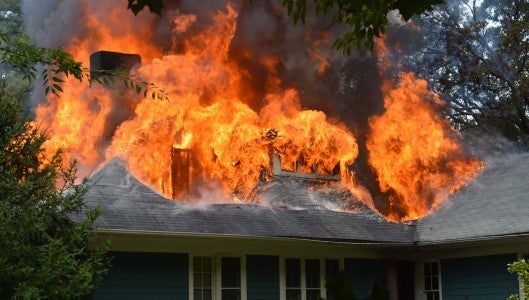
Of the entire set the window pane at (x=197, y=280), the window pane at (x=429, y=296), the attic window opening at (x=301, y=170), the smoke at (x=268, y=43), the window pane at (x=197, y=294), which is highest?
the smoke at (x=268, y=43)

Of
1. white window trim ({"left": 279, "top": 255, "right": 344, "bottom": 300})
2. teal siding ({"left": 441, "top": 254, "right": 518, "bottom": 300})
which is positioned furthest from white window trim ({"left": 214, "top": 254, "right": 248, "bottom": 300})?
teal siding ({"left": 441, "top": 254, "right": 518, "bottom": 300})

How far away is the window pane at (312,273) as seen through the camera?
17859 mm

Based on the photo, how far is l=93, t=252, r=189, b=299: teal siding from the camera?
1519 centimetres

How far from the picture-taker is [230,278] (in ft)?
55.0

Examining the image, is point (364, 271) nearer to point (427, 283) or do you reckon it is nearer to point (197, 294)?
point (427, 283)

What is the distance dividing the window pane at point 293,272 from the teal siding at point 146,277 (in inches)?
91.1

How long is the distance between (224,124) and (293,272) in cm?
351

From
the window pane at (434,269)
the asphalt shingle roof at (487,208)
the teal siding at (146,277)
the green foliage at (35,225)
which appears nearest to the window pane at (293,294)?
the teal siding at (146,277)

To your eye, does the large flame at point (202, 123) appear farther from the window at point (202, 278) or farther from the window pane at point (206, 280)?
the window pane at point (206, 280)

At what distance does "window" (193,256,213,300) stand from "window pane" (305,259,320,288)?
2.21 m

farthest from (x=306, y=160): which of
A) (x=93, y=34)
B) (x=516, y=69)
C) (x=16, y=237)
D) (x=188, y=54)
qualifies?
(x=516, y=69)

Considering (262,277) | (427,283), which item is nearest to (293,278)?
(262,277)

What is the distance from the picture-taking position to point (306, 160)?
19.8m

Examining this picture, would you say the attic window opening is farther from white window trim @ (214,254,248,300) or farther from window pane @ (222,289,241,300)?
window pane @ (222,289,241,300)
